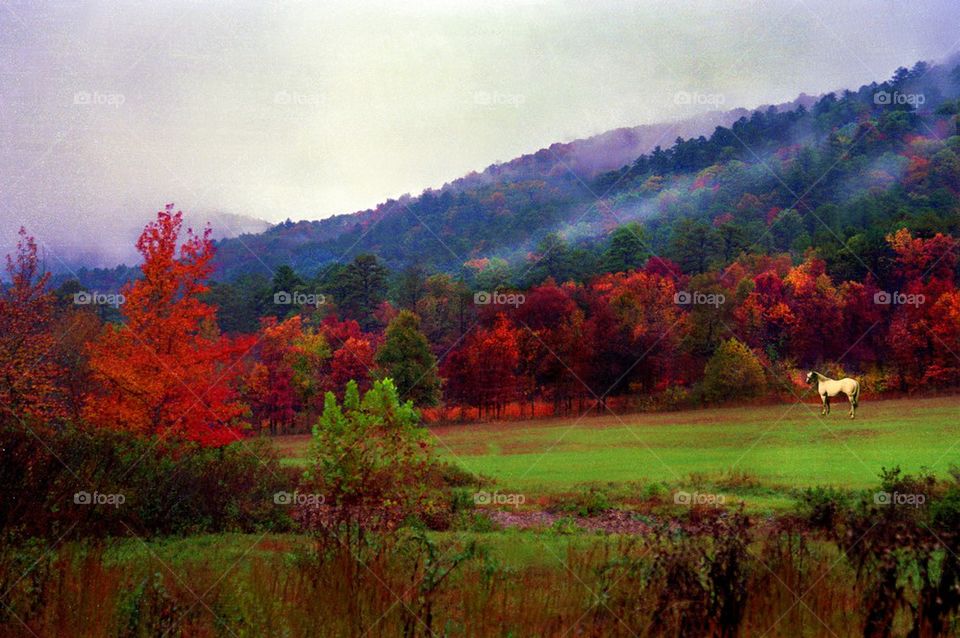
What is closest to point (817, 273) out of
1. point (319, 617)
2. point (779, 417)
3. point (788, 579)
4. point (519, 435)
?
point (779, 417)

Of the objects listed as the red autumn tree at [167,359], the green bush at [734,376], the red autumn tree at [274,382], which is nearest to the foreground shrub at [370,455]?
the red autumn tree at [167,359]

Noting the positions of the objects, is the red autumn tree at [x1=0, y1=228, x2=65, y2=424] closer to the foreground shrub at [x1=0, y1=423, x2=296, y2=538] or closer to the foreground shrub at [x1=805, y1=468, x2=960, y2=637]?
the foreground shrub at [x1=0, y1=423, x2=296, y2=538]

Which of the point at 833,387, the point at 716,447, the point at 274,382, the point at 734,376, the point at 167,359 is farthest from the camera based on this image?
the point at 734,376

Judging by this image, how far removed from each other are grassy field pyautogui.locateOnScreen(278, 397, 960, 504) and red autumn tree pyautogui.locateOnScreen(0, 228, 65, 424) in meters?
7.33

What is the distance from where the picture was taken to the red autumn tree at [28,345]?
65.2 ft

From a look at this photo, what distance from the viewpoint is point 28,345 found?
2162 cm

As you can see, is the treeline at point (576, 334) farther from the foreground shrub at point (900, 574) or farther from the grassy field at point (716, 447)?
the foreground shrub at point (900, 574)

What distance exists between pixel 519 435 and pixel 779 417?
1172cm

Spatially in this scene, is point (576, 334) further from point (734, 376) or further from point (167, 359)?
point (167, 359)

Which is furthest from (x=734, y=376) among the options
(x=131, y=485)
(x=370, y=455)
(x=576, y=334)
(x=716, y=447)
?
(x=131, y=485)

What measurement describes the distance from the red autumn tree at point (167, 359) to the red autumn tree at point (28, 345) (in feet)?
5.10

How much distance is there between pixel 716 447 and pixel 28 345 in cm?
2434

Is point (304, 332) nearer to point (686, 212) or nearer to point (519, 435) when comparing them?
point (519, 435)

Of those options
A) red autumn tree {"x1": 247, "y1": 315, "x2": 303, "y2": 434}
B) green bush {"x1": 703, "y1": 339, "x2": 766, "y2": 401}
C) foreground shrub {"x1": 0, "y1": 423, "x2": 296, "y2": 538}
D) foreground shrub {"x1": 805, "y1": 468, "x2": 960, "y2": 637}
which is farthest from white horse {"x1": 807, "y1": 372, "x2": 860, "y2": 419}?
red autumn tree {"x1": 247, "y1": 315, "x2": 303, "y2": 434}
